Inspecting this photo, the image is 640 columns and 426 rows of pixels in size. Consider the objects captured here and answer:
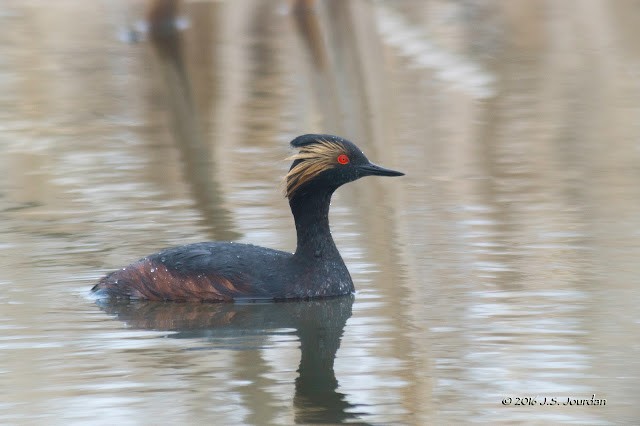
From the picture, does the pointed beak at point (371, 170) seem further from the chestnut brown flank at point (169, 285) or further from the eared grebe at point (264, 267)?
the chestnut brown flank at point (169, 285)

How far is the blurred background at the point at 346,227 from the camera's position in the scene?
868 cm

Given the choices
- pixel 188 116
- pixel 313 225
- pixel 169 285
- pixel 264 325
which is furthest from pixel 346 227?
pixel 188 116

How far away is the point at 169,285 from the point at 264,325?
1074 mm

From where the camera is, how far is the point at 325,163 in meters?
11.3

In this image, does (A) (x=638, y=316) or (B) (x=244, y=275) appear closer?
(A) (x=638, y=316)

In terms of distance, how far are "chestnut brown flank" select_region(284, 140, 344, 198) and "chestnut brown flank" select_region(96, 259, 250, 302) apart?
3.31 ft

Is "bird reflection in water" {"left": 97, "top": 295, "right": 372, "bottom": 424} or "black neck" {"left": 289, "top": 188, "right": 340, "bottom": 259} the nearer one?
"bird reflection in water" {"left": 97, "top": 295, "right": 372, "bottom": 424}

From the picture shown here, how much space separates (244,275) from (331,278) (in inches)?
26.9

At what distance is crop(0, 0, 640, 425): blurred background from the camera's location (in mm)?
8680

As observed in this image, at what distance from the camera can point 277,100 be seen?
2252cm

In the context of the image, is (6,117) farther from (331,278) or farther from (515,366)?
(515,366)

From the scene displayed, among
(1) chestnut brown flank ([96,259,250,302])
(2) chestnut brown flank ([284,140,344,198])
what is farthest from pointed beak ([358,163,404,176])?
(1) chestnut brown flank ([96,259,250,302])

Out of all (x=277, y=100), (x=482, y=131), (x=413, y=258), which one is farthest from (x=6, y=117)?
(x=413, y=258)

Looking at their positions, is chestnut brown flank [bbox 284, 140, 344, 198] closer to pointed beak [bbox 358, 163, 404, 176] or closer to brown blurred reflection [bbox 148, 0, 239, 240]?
pointed beak [bbox 358, 163, 404, 176]
